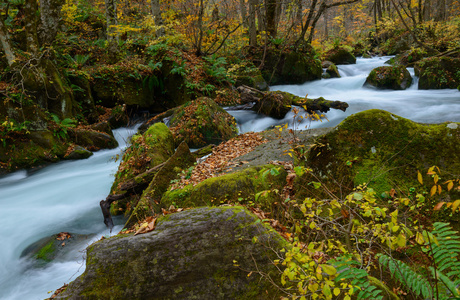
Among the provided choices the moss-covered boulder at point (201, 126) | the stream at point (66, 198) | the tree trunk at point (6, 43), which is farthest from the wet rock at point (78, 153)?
the tree trunk at point (6, 43)

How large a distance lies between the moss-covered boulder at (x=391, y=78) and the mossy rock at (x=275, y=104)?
22.8 feet

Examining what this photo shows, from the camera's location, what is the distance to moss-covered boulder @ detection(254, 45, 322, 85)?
15.7 m

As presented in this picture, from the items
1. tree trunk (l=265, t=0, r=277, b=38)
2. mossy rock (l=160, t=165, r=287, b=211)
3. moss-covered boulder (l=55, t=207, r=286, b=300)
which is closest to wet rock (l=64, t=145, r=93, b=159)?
mossy rock (l=160, t=165, r=287, b=211)

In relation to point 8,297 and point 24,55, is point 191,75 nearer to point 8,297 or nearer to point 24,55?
point 24,55

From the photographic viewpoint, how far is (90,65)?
1373 cm

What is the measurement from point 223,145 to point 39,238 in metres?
5.24

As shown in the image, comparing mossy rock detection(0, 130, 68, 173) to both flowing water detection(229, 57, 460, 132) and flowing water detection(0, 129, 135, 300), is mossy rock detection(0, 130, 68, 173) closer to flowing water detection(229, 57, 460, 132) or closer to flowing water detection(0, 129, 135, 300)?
flowing water detection(0, 129, 135, 300)

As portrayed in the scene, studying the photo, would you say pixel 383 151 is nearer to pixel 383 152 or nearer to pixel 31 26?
pixel 383 152

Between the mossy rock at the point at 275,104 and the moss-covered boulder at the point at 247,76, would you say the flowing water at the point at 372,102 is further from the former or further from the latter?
the moss-covered boulder at the point at 247,76

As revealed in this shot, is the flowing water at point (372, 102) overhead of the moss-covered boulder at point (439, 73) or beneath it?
beneath

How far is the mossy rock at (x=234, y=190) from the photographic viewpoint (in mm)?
4176

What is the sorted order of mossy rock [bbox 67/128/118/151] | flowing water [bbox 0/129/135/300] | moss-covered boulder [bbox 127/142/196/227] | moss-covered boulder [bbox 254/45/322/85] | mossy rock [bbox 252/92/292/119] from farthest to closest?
moss-covered boulder [bbox 254/45/322/85]
mossy rock [bbox 252/92/292/119]
mossy rock [bbox 67/128/118/151]
moss-covered boulder [bbox 127/142/196/227]
flowing water [bbox 0/129/135/300]

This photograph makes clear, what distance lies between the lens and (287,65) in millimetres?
15766

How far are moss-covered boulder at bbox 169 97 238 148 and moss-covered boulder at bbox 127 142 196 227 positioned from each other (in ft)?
8.02
